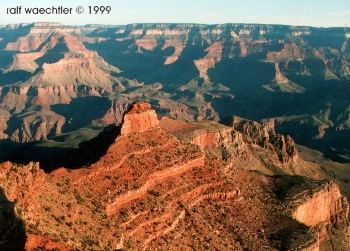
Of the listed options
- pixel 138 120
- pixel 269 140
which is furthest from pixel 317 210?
pixel 269 140

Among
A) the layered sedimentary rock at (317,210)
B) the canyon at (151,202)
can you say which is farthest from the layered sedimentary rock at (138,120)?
the layered sedimentary rock at (317,210)

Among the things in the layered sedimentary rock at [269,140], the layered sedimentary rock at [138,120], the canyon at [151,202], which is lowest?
the layered sedimentary rock at [269,140]

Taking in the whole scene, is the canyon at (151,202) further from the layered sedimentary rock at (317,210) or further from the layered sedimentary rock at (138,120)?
the layered sedimentary rock at (317,210)

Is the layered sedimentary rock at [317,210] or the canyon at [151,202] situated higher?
the canyon at [151,202]

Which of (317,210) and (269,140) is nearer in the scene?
(317,210)

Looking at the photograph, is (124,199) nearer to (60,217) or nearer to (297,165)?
(60,217)

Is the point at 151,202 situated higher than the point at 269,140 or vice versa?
the point at 151,202

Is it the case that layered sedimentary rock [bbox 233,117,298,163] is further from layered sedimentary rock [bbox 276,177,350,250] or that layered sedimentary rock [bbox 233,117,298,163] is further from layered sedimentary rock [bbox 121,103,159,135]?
layered sedimentary rock [bbox 121,103,159,135]

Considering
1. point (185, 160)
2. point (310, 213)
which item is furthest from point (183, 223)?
point (310, 213)

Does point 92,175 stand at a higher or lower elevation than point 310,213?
higher

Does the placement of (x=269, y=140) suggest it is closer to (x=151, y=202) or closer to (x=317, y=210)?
(x=317, y=210)

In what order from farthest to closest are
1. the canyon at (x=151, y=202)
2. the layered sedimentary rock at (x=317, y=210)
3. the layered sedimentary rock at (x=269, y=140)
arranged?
the layered sedimentary rock at (x=269, y=140) < the layered sedimentary rock at (x=317, y=210) < the canyon at (x=151, y=202)
